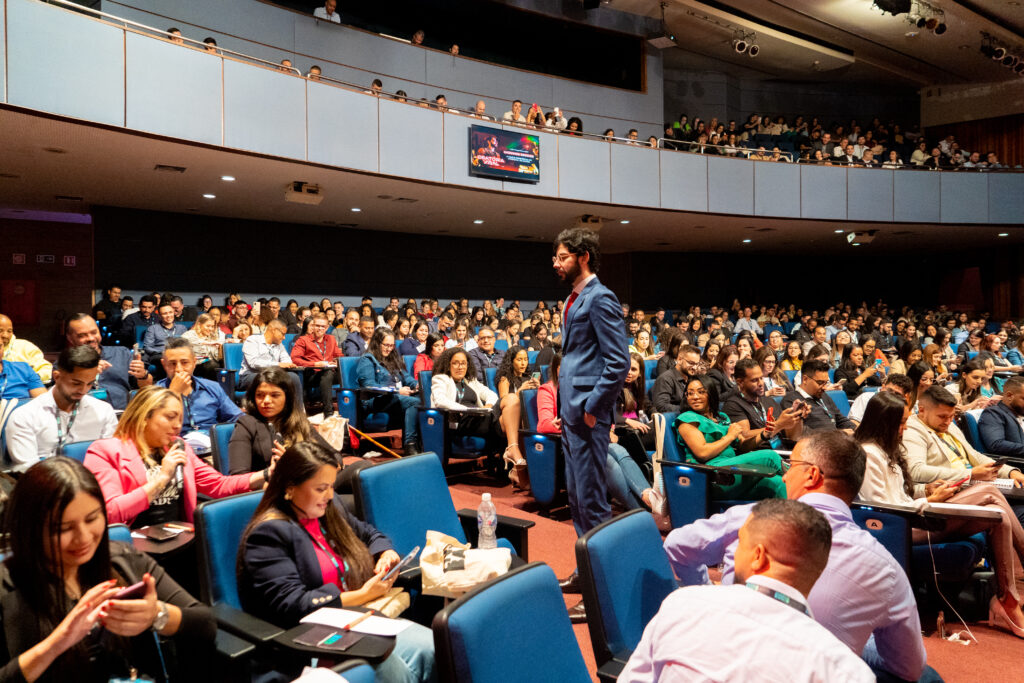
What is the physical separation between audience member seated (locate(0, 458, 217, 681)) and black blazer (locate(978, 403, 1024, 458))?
4.27 meters

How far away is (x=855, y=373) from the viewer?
6.60 metres

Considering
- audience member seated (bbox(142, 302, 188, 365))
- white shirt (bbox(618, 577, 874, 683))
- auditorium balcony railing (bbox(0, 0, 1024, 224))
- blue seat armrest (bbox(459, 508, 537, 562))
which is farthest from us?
audience member seated (bbox(142, 302, 188, 365))

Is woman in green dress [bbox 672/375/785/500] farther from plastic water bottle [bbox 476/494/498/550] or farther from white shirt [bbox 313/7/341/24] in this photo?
white shirt [bbox 313/7/341/24]

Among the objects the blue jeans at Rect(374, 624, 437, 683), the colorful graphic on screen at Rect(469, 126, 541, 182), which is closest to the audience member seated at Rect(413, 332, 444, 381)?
the colorful graphic on screen at Rect(469, 126, 541, 182)

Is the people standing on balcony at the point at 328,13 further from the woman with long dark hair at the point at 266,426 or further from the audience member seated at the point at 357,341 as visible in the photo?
the woman with long dark hair at the point at 266,426

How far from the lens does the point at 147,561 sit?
1610 mm

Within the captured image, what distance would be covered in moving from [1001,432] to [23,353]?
6.05 meters

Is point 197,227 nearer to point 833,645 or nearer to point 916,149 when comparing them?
point 833,645

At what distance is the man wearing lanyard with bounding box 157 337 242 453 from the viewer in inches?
136

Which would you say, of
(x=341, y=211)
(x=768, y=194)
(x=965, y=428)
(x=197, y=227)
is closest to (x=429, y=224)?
(x=341, y=211)

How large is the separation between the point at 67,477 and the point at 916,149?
17.4 metres

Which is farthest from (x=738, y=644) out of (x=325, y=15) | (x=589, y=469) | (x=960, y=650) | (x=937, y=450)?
(x=325, y=15)

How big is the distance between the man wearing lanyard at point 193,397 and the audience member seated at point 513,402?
1.68 metres

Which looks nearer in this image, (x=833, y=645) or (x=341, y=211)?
(x=833, y=645)
